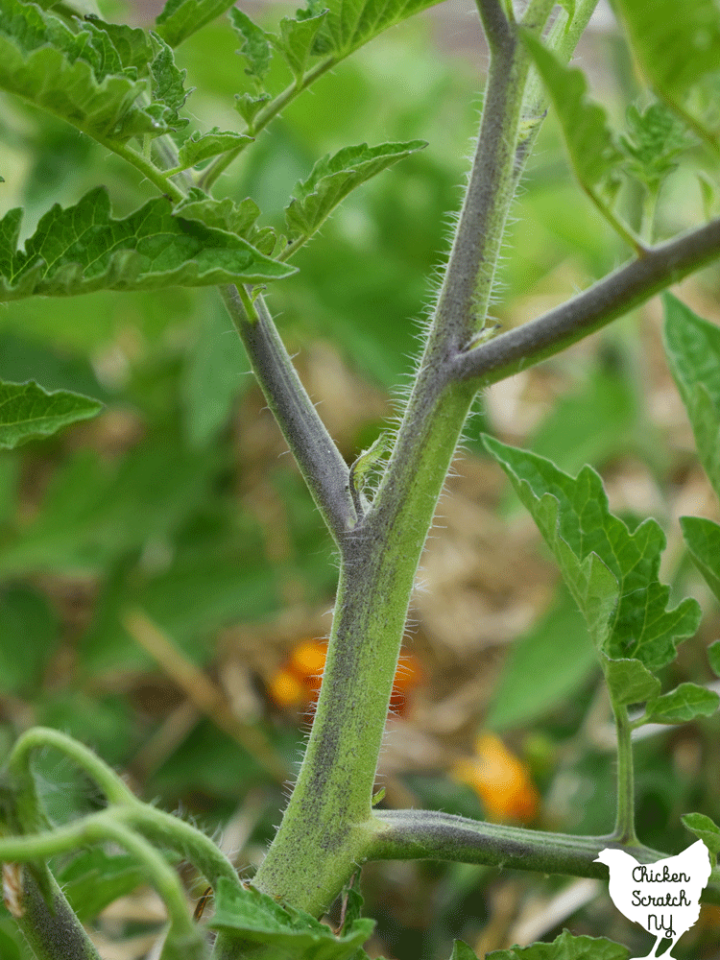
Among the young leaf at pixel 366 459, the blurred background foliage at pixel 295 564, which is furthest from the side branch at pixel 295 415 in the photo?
the blurred background foliage at pixel 295 564

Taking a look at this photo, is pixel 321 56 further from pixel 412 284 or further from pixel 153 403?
pixel 153 403

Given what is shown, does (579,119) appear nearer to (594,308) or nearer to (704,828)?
(594,308)

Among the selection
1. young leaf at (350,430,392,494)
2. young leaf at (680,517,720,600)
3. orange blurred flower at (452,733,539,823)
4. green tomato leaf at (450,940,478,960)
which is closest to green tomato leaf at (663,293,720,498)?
young leaf at (680,517,720,600)

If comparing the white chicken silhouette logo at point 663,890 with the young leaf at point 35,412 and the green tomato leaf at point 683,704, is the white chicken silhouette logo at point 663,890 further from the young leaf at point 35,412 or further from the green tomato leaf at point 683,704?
the young leaf at point 35,412

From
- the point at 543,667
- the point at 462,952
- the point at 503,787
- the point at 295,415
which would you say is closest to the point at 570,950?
the point at 462,952

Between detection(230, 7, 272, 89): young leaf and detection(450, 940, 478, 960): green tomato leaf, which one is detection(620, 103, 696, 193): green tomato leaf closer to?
detection(230, 7, 272, 89): young leaf
